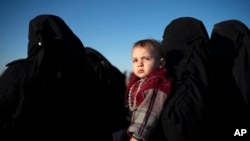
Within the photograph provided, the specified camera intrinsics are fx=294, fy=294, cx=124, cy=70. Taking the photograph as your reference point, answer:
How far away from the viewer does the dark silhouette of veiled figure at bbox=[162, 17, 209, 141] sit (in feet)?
8.57

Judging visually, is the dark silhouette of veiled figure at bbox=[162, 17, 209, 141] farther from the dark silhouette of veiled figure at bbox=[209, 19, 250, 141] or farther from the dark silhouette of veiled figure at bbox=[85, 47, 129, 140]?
the dark silhouette of veiled figure at bbox=[85, 47, 129, 140]

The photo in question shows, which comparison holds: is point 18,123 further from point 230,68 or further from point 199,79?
point 230,68

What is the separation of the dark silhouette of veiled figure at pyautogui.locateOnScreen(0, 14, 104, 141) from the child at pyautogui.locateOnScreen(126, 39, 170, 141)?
1.50 feet

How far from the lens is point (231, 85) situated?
3.28 m

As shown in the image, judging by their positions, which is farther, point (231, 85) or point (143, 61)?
point (231, 85)

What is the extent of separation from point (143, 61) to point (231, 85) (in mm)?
1067

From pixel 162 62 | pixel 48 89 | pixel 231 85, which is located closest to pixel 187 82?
pixel 162 62

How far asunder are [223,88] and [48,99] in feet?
6.40

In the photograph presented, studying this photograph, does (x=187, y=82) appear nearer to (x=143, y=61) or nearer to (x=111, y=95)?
(x=143, y=61)

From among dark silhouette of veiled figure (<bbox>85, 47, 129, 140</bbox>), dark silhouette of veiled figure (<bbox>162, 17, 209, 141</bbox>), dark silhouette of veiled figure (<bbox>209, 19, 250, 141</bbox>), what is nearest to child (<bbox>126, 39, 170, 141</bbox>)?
dark silhouette of veiled figure (<bbox>162, 17, 209, 141</bbox>)

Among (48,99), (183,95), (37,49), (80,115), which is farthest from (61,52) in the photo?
(183,95)

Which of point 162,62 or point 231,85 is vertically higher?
point 162,62

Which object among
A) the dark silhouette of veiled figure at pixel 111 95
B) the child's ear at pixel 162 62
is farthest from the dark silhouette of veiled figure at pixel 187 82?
the dark silhouette of veiled figure at pixel 111 95

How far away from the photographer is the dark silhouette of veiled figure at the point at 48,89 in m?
2.30
